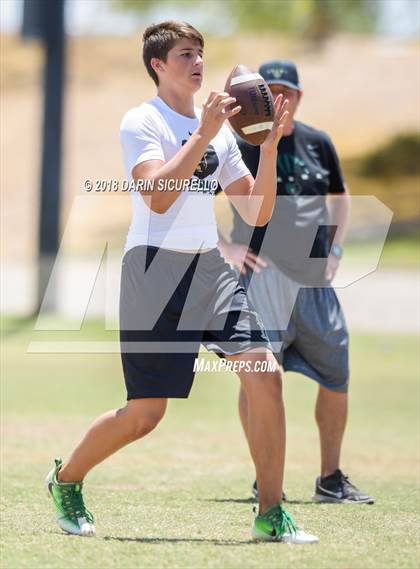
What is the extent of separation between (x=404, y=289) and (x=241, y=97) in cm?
1629

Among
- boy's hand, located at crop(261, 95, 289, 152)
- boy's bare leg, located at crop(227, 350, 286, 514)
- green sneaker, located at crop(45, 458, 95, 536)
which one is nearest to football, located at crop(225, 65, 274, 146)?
boy's hand, located at crop(261, 95, 289, 152)

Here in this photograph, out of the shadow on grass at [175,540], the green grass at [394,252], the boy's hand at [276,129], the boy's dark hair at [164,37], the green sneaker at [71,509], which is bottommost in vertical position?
the green grass at [394,252]

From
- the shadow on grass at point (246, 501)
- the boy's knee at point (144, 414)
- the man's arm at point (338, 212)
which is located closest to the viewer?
the boy's knee at point (144, 414)

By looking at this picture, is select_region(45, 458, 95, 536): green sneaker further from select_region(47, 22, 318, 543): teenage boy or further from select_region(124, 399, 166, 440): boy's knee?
select_region(124, 399, 166, 440): boy's knee

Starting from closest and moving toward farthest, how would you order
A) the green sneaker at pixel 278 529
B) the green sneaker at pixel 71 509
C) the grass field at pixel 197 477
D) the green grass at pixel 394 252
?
the grass field at pixel 197 477 → the green sneaker at pixel 278 529 → the green sneaker at pixel 71 509 → the green grass at pixel 394 252

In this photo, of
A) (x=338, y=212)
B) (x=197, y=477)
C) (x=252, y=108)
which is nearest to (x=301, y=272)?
(x=338, y=212)

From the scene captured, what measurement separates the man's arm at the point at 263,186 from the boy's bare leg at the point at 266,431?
0.71 metres

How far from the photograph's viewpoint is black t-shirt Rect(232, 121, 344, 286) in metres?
7.37

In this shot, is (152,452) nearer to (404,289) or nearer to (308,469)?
(308,469)

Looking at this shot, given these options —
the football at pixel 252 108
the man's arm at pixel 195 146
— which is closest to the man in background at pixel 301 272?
the football at pixel 252 108

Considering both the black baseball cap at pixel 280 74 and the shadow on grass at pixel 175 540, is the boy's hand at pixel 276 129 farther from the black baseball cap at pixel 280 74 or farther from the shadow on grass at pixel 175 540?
the shadow on grass at pixel 175 540

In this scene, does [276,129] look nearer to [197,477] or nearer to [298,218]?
[298,218]

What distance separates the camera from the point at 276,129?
19.0ft

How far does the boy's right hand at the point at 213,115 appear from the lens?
538 centimetres
